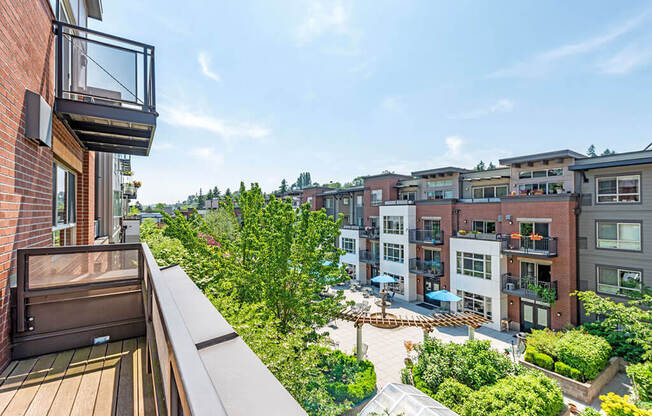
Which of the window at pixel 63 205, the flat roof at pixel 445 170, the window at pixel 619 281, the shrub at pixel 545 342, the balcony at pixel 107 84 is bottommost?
the shrub at pixel 545 342

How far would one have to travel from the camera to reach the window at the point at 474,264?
17422mm

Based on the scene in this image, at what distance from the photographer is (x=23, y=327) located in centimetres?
348

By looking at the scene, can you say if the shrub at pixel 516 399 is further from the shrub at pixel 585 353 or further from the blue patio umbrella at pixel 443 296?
the blue patio umbrella at pixel 443 296

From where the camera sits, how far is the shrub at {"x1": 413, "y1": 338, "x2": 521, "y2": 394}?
9.47 m

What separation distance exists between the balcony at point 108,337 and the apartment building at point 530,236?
18.2 metres

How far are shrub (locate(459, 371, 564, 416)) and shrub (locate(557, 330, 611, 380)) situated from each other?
3025 millimetres

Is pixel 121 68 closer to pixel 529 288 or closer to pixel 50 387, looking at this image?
pixel 50 387

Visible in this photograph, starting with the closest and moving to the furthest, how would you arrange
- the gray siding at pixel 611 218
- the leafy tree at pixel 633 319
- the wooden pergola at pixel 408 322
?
the leafy tree at pixel 633 319, the wooden pergola at pixel 408 322, the gray siding at pixel 611 218

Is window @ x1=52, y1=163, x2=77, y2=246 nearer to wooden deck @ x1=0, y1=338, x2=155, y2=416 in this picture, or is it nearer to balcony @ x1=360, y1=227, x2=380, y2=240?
wooden deck @ x1=0, y1=338, x2=155, y2=416

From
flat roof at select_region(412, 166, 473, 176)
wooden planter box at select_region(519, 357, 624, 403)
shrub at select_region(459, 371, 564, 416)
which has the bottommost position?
wooden planter box at select_region(519, 357, 624, 403)

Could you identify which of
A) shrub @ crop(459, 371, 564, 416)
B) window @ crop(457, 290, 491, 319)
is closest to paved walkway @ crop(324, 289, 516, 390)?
window @ crop(457, 290, 491, 319)

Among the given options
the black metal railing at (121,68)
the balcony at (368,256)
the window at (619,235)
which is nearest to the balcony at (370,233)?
the balcony at (368,256)

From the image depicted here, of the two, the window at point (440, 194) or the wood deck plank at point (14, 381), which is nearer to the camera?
the wood deck plank at point (14, 381)

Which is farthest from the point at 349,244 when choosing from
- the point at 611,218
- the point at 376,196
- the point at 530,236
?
the point at 611,218
